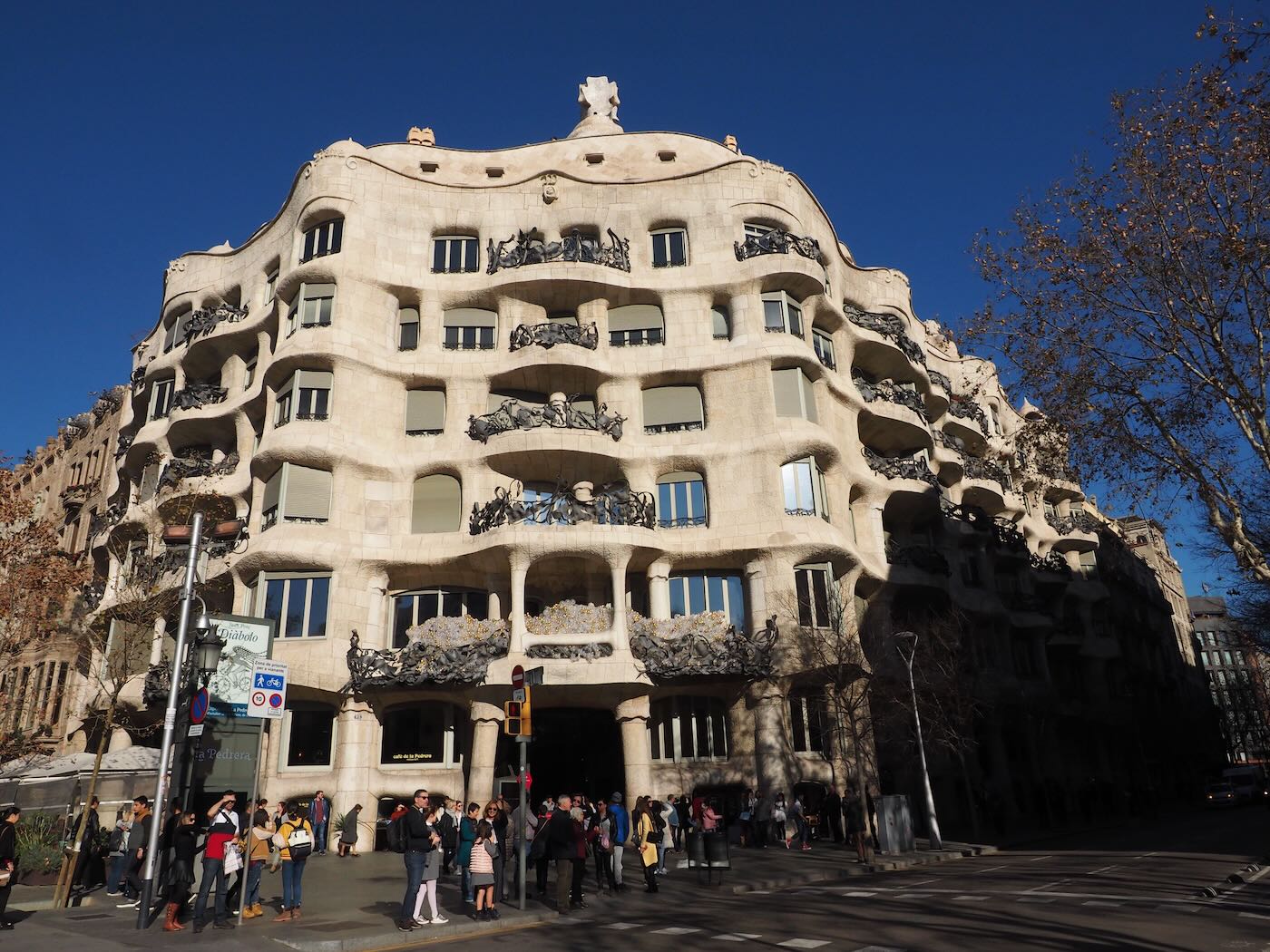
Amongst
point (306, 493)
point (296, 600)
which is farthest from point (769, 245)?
point (296, 600)

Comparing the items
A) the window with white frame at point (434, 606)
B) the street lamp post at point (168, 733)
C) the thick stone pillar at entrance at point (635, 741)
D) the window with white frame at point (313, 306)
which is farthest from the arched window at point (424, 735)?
the street lamp post at point (168, 733)

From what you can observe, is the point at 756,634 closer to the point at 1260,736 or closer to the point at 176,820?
the point at 176,820

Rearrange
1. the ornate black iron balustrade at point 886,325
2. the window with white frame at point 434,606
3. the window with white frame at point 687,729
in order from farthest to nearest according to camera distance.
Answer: the ornate black iron balustrade at point 886,325, the window with white frame at point 434,606, the window with white frame at point 687,729

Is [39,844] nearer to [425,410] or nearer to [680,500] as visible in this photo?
[425,410]

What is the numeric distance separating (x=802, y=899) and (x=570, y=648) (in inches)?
503

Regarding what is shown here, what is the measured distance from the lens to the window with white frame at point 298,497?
28.5 meters

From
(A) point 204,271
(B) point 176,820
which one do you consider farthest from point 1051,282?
(A) point 204,271

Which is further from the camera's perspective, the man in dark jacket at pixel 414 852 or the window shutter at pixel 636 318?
the window shutter at pixel 636 318

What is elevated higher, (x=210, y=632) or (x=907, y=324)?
(x=907, y=324)

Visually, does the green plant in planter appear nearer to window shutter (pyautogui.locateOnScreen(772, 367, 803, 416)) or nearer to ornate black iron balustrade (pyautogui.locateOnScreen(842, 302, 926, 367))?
window shutter (pyautogui.locateOnScreen(772, 367, 803, 416))

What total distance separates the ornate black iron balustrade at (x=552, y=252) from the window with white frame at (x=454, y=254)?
2.29 feet

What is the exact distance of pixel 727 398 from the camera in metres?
31.2

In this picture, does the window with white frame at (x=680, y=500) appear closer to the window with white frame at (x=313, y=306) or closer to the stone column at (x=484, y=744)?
the stone column at (x=484, y=744)

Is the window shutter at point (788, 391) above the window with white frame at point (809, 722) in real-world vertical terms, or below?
Answer: above
